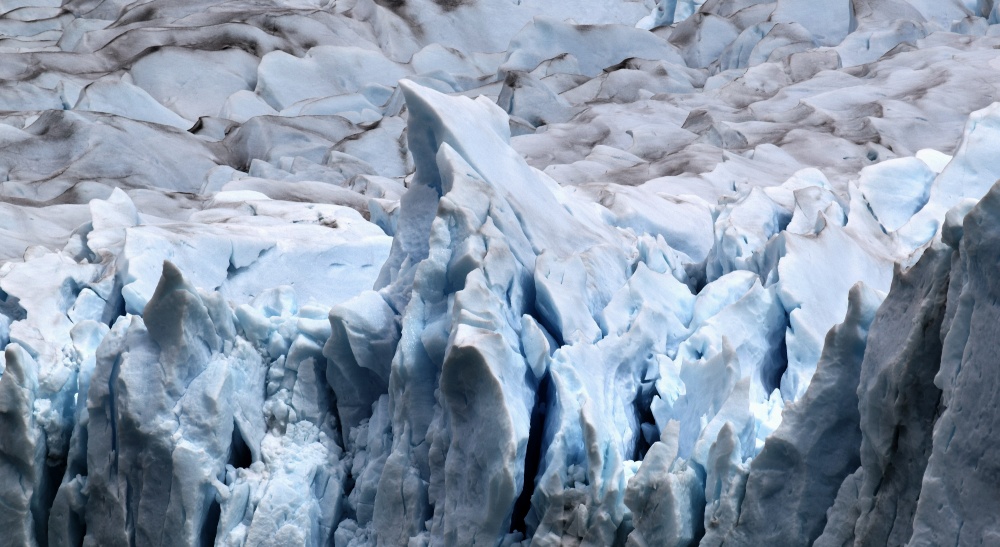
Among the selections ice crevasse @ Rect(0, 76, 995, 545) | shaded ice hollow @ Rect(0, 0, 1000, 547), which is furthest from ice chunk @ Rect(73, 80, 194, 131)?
ice crevasse @ Rect(0, 76, 995, 545)

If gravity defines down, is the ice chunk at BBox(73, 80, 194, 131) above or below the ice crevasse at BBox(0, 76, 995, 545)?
below

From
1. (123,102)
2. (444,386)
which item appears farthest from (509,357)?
(123,102)

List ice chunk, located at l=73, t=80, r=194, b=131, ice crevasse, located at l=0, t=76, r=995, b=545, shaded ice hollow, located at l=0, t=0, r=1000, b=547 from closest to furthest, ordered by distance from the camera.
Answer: shaded ice hollow, located at l=0, t=0, r=1000, b=547 → ice crevasse, located at l=0, t=76, r=995, b=545 → ice chunk, located at l=73, t=80, r=194, b=131

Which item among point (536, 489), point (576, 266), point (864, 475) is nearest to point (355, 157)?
point (576, 266)

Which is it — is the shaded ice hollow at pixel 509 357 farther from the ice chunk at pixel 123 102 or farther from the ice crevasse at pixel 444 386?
the ice chunk at pixel 123 102

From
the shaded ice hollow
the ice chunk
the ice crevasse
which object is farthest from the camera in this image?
the ice chunk

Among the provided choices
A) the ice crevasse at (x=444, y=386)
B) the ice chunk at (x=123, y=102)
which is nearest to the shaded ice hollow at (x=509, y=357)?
the ice crevasse at (x=444, y=386)

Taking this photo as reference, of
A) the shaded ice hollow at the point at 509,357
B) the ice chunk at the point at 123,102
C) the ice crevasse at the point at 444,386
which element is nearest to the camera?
the shaded ice hollow at the point at 509,357

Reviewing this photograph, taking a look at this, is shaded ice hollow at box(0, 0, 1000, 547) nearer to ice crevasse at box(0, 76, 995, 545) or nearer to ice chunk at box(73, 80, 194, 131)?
ice crevasse at box(0, 76, 995, 545)

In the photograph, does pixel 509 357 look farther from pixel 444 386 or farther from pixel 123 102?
pixel 123 102

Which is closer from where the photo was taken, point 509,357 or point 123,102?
point 509,357

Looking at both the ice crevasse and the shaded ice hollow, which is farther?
the ice crevasse
